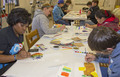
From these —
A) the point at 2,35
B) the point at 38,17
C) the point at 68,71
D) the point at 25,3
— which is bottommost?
the point at 68,71

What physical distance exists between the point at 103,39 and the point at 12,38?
985 mm

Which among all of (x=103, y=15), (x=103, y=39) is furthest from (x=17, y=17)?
(x=103, y=15)

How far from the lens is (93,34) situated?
0.81 m

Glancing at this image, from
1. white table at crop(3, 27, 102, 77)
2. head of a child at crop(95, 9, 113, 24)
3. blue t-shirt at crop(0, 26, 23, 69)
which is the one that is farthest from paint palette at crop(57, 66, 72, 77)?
head of a child at crop(95, 9, 113, 24)

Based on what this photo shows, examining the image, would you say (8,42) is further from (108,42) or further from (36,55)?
(108,42)

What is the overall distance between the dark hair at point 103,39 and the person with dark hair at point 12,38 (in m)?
0.73

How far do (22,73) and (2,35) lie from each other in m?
0.50

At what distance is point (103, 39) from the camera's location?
77cm

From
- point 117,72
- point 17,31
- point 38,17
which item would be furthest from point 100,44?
point 38,17

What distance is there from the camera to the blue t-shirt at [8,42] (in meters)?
1.19

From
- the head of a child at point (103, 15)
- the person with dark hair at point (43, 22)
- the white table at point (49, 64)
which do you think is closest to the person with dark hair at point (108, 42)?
the white table at point (49, 64)

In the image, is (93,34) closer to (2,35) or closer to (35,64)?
(35,64)

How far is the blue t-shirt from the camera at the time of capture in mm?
1191

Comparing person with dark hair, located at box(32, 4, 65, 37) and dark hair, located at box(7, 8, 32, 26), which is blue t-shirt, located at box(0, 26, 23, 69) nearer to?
dark hair, located at box(7, 8, 32, 26)
